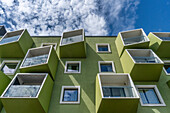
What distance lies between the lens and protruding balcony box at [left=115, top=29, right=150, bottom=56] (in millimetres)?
16203

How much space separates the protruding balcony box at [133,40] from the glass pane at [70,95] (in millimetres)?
7322

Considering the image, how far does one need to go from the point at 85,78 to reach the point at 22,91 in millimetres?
5963

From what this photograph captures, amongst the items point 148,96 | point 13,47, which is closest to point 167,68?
point 148,96

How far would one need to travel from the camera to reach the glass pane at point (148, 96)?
12164 mm

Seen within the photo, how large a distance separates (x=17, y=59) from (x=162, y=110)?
15.5 metres

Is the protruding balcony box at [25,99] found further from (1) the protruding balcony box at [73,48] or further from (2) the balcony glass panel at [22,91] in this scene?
(1) the protruding balcony box at [73,48]

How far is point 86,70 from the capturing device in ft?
Result: 50.3

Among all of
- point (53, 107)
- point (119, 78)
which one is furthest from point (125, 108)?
point (53, 107)

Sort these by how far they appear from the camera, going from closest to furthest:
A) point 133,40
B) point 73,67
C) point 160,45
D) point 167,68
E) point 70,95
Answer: point 70,95 < point 167,68 < point 73,67 < point 160,45 < point 133,40

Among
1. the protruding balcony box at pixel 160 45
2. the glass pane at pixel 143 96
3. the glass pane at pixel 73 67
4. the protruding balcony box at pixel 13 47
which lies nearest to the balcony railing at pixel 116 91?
the glass pane at pixel 143 96

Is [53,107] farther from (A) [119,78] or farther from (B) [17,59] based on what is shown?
(B) [17,59]

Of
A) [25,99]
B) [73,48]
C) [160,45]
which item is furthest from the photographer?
[73,48]

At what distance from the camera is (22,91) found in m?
10.7

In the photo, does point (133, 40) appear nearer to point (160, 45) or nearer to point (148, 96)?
point (160, 45)
